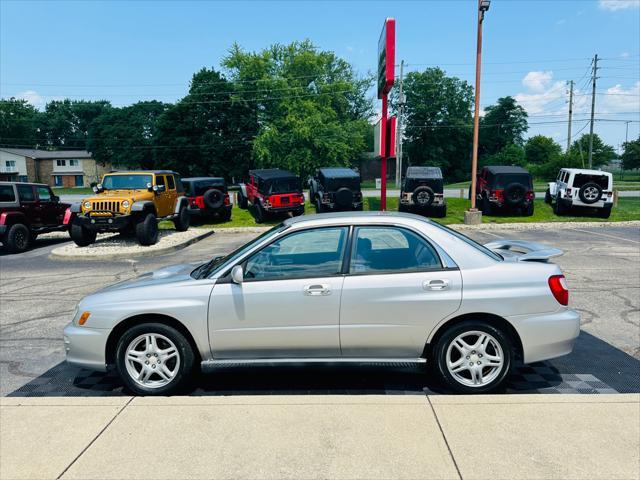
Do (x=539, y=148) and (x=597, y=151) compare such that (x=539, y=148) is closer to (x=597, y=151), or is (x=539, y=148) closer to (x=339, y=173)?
(x=597, y=151)

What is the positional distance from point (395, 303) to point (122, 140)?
3286 inches

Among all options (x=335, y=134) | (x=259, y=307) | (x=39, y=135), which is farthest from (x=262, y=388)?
(x=39, y=135)

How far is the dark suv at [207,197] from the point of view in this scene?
21.5 m

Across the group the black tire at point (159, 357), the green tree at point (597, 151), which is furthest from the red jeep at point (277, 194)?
the green tree at point (597, 151)

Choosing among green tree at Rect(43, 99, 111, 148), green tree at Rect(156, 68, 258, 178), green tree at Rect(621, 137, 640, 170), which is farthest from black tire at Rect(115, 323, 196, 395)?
green tree at Rect(43, 99, 111, 148)

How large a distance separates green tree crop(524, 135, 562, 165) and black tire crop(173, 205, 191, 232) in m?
68.8

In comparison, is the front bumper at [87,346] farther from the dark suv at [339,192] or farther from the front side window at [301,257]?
the dark suv at [339,192]

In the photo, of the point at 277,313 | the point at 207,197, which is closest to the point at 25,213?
the point at 207,197

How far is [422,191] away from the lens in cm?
2120

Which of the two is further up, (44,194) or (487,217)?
(44,194)

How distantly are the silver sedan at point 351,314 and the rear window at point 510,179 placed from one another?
734 inches

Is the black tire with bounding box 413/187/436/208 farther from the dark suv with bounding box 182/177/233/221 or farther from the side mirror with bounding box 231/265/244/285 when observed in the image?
the side mirror with bounding box 231/265/244/285

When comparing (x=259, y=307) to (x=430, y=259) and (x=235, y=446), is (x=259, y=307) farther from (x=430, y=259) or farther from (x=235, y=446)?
(x=430, y=259)

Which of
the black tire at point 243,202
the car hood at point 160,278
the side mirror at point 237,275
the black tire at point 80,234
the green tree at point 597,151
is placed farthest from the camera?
the green tree at point 597,151
